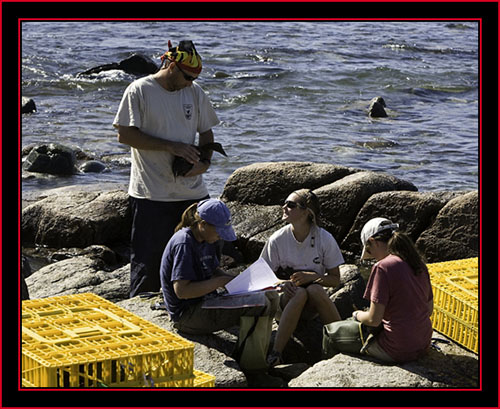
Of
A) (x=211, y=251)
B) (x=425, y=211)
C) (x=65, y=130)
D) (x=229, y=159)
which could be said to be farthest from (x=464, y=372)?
(x=65, y=130)

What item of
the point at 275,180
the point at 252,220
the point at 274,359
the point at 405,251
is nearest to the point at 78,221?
the point at 252,220

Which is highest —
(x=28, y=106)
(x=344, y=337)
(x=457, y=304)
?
(x=28, y=106)

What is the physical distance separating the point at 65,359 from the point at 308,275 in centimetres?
232

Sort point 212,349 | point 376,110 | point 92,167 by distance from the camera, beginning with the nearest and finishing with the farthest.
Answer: point 212,349 → point 92,167 → point 376,110

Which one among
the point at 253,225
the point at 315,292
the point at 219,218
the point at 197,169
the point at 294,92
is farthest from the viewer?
the point at 294,92

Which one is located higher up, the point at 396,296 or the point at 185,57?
the point at 185,57

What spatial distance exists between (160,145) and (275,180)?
385cm

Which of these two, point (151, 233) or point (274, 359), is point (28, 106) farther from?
point (274, 359)

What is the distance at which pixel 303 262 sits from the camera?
23.0 feet

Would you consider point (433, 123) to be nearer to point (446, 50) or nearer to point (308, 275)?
point (446, 50)

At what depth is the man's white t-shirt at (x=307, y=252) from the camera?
7.00m

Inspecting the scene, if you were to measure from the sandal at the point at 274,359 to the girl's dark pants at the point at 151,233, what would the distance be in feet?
3.82

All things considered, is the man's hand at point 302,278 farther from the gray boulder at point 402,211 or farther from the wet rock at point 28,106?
the wet rock at point 28,106

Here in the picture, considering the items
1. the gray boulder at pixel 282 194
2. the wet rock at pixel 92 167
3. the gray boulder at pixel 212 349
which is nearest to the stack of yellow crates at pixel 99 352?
the gray boulder at pixel 212 349
